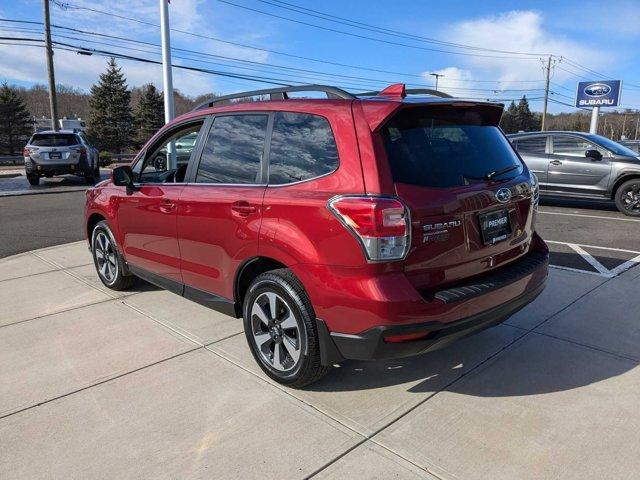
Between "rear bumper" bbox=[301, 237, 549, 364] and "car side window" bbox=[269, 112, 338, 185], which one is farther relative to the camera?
"car side window" bbox=[269, 112, 338, 185]

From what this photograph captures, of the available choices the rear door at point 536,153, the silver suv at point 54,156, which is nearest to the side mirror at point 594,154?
the rear door at point 536,153

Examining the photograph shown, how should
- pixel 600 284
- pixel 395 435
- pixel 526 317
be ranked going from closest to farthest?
pixel 395 435
pixel 526 317
pixel 600 284

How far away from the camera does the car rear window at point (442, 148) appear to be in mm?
2760

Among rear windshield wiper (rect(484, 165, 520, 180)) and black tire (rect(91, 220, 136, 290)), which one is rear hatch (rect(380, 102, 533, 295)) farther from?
black tire (rect(91, 220, 136, 290))

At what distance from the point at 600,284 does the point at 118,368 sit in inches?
180

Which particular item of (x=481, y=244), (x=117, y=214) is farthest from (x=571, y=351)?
(x=117, y=214)

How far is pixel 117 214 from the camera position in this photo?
4.78 m

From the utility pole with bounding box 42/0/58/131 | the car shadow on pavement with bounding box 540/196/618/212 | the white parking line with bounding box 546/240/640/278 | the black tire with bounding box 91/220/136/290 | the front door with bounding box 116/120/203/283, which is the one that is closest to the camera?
the front door with bounding box 116/120/203/283

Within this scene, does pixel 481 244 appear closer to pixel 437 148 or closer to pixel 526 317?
pixel 437 148

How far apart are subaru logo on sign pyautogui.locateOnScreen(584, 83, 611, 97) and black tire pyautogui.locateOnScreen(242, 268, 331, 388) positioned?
3616 cm

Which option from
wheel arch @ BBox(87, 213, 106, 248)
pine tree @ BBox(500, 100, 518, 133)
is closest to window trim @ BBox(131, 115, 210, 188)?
wheel arch @ BBox(87, 213, 106, 248)

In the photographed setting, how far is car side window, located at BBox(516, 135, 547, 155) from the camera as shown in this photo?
11.2 m

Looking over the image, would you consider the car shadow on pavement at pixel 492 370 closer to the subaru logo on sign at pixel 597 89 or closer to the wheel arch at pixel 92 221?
the wheel arch at pixel 92 221

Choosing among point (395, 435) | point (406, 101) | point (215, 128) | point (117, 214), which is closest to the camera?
point (395, 435)
